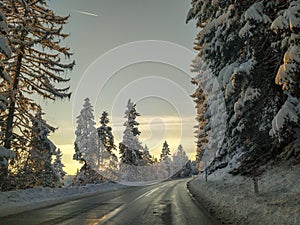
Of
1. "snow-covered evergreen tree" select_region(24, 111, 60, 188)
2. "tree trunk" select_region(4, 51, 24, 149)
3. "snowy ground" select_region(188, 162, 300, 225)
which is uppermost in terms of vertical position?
"tree trunk" select_region(4, 51, 24, 149)

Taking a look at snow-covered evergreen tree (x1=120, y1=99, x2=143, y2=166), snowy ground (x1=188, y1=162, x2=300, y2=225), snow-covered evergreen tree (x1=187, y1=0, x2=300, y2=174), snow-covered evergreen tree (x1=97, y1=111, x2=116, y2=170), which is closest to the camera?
snowy ground (x1=188, y1=162, x2=300, y2=225)

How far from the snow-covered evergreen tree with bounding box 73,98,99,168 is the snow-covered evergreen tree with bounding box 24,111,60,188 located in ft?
58.7

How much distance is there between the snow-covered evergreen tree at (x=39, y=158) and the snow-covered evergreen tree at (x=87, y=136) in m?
17.9

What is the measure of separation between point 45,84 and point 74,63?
2519 millimetres

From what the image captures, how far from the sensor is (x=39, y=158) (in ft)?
80.8

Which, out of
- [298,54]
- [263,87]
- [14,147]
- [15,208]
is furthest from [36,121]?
[298,54]

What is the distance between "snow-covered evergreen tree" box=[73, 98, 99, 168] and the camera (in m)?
46.1

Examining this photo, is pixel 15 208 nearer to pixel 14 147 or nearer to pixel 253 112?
pixel 14 147

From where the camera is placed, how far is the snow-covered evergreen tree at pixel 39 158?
1922 centimetres

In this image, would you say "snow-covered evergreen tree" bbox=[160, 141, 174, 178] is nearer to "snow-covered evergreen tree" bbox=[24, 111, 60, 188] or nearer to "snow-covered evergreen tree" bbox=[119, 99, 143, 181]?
"snow-covered evergreen tree" bbox=[119, 99, 143, 181]

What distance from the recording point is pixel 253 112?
12078 mm

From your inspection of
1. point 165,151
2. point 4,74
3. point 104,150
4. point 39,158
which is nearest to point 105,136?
point 104,150

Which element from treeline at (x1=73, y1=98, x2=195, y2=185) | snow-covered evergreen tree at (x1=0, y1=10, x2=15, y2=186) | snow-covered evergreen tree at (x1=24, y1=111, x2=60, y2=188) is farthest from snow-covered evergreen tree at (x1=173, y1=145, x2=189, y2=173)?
snow-covered evergreen tree at (x1=0, y1=10, x2=15, y2=186)

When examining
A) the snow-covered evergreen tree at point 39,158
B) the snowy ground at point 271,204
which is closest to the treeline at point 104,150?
the snow-covered evergreen tree at point 39,158
